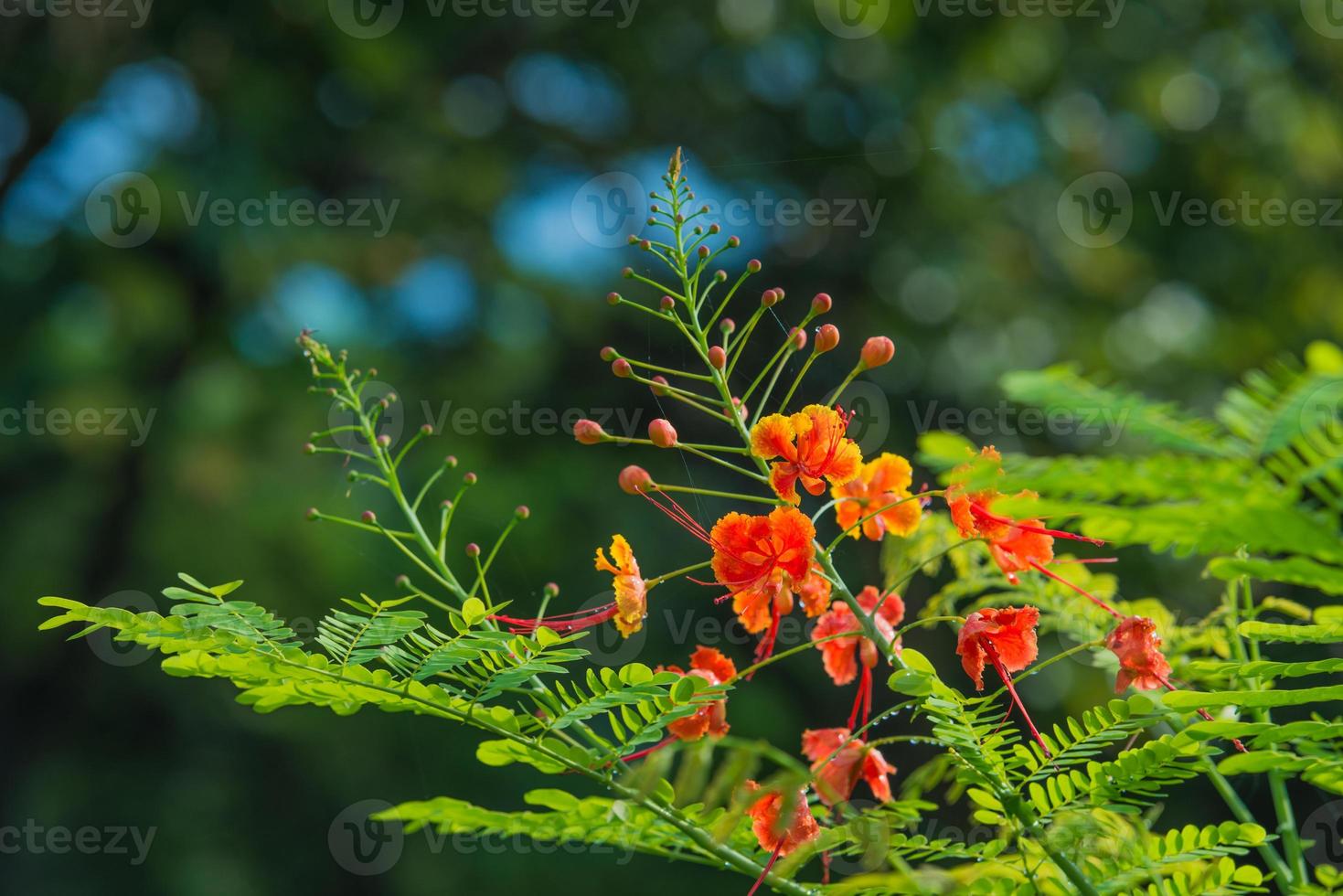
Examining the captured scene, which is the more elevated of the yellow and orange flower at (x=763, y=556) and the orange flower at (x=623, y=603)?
the yellow and orange flower at (x=763, y=556)

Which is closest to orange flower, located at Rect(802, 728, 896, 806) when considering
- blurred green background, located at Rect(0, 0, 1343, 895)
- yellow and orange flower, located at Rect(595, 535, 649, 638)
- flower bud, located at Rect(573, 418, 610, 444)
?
yellow and orange flower, located at Rect(595, 535, 649, 638)

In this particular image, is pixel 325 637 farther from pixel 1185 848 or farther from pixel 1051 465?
pixel 1185 848

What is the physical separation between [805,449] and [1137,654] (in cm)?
26

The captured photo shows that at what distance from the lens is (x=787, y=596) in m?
0.75

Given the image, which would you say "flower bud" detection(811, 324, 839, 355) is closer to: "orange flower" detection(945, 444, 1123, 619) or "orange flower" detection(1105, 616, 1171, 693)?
"orange flower" detection(945, 444, 1123, 619)

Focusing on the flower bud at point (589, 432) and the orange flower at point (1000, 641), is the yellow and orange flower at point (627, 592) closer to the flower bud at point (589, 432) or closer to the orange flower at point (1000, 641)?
the flower bud at point (589, 432)

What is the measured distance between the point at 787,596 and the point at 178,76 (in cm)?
480

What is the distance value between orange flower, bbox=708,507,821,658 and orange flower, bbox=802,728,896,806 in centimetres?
10

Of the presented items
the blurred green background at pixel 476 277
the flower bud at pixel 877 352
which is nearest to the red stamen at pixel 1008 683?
the flower bud at pixel 877 352

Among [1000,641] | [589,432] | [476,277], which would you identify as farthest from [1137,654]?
[476,277]

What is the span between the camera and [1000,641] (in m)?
0.77

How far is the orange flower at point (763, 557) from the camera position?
2.41 ft

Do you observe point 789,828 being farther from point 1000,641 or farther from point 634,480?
point 634,480

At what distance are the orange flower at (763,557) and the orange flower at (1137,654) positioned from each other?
212 millimetres
